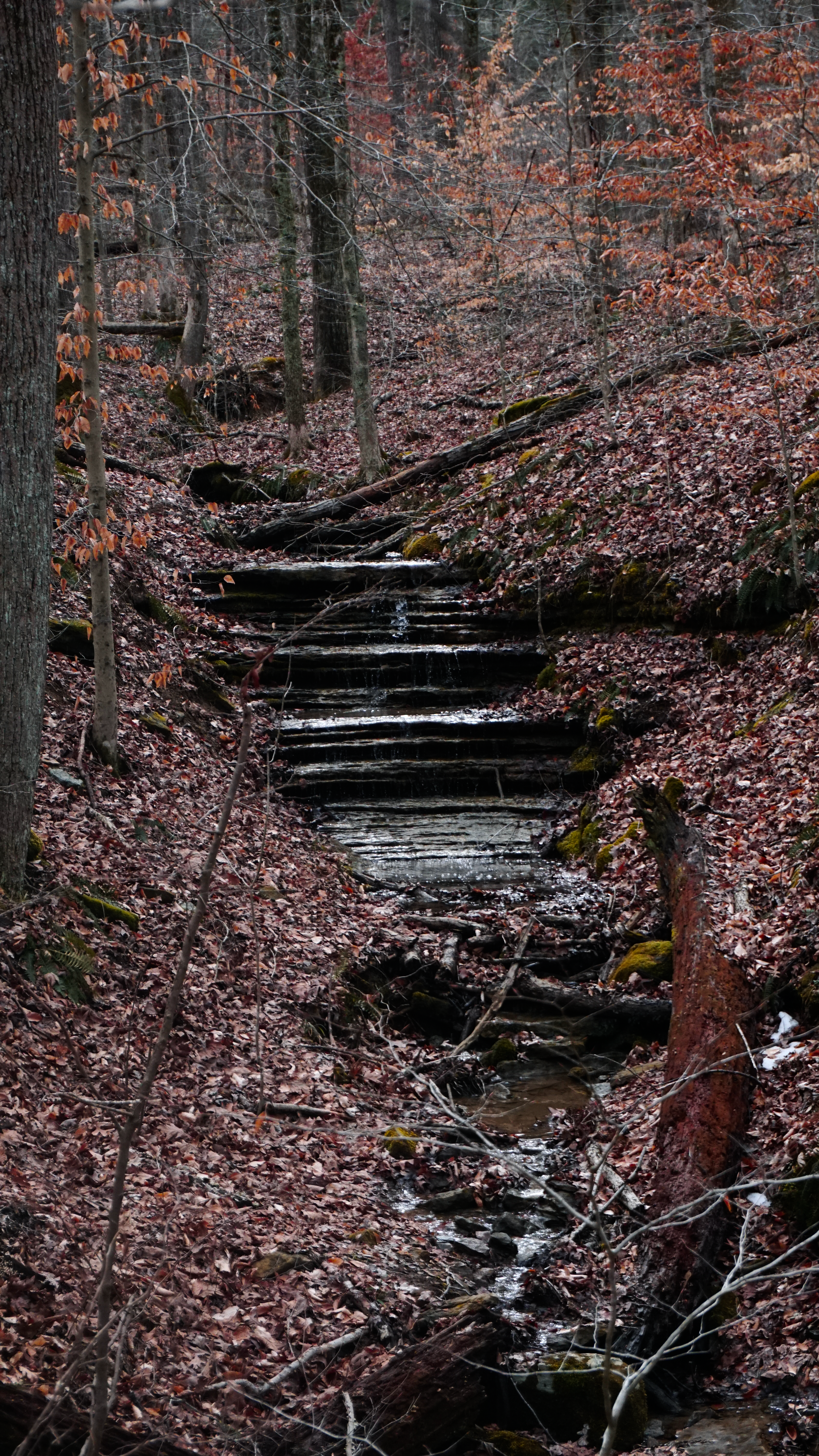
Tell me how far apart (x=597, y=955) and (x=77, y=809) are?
12.7ft

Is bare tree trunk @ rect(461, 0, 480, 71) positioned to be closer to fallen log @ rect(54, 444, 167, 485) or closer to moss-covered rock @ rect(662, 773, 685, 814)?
fallen log @ rect(54, 444, 167, 485)

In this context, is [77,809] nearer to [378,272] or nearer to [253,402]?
[253,402]

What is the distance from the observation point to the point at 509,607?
13.1 metres

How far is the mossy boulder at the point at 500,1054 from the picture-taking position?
7.06 m

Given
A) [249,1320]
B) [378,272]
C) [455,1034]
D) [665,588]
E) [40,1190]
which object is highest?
[378,272]

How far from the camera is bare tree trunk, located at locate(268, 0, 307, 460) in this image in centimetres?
1493

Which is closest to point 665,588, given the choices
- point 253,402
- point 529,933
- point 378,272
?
point 529,933

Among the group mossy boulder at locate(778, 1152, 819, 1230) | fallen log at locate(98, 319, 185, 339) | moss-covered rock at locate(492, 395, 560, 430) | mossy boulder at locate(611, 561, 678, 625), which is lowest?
mossy boulder at locate(778, 1152, 819, 1230)

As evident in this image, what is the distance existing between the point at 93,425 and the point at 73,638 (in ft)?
7.78

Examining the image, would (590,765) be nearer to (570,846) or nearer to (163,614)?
(570,846)

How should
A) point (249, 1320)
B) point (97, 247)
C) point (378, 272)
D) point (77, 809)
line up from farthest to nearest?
1. point (378, 272)
2. point (97, 247)
3. point (77, 809)
4. point (249, 1320)

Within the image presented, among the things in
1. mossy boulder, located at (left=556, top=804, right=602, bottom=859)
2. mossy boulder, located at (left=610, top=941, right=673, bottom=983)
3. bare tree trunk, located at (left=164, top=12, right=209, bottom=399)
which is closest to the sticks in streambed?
mossy boulder, located at (left=610, top=941, right=673, bottom=983)

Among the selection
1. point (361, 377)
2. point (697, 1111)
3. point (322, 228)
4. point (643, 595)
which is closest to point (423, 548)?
point (361, 377)

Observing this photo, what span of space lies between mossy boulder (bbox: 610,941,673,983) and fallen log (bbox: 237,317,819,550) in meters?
9.13
